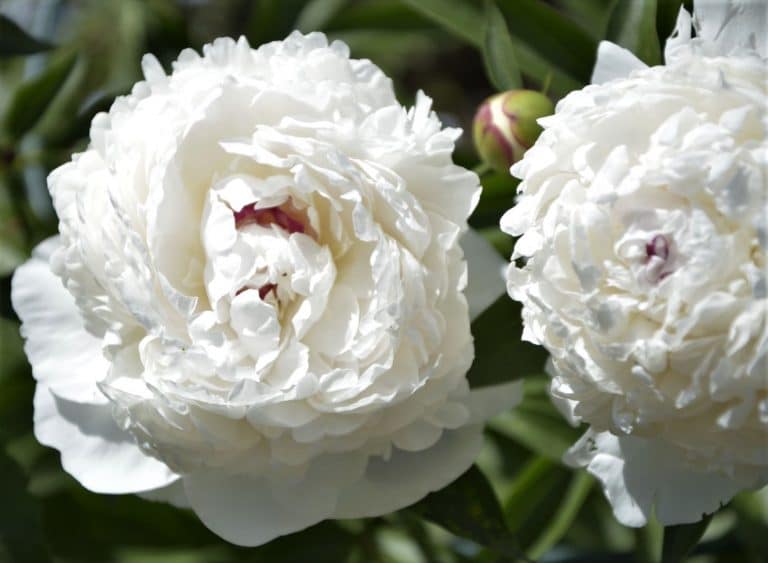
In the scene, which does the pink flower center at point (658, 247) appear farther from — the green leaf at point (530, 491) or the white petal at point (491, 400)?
the green leaf at point (530, 491)

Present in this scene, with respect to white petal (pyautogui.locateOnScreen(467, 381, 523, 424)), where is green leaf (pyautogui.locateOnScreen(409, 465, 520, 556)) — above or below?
below

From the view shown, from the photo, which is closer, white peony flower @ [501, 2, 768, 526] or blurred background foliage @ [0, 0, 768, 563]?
white peony flower @ [501, 2, 768, 526]

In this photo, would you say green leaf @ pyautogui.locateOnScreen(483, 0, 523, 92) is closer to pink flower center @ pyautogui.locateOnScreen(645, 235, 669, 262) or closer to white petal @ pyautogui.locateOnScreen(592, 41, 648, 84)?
white petal @ pyautogui.locateOnScreen(592, 41, 648, 84)

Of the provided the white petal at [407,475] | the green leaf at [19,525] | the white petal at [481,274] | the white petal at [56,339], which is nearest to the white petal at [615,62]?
the white petal at [481,274]

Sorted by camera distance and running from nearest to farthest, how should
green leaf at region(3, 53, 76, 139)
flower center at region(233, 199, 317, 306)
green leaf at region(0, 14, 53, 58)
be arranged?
flower center at region(233, 199, 317, 306) → green leaf at region(0, 14, 53, 58) → green leaf at region(3, 53, 76, 139)

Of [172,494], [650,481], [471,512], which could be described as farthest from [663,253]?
[172,494]

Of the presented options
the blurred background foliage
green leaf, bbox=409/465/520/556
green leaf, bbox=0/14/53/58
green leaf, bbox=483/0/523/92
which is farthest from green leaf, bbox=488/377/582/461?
green leaf, bbox=0/14/53/58

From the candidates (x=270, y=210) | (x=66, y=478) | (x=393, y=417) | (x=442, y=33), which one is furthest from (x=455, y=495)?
(x=442, y=33)
